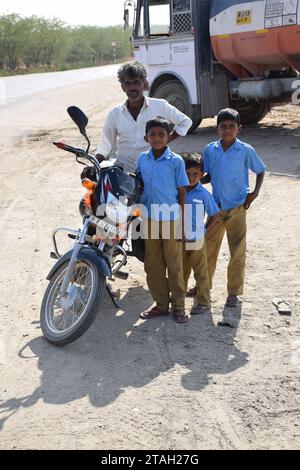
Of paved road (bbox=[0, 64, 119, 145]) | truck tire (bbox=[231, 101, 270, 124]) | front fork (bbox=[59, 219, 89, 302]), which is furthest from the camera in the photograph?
paved road (bbox=[0, 64, 119, 145])

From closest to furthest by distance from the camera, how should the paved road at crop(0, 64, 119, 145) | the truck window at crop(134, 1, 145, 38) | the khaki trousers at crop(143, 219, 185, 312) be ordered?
the khaki trousers at crop(143, 219, 185, 312), the truck window at crop(134, 1, 145, 38), the paved road at crop(0, 64, 119, 145)

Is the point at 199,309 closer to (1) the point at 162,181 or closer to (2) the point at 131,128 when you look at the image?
(1) the point at 162,181

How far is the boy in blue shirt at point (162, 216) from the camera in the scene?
3.88 m

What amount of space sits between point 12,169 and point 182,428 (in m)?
7.11

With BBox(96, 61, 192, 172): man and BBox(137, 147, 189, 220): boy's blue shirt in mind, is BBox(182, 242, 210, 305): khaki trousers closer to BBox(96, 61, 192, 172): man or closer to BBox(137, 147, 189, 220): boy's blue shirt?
BBox(137, 147, 189, 220): boy's blue shirt

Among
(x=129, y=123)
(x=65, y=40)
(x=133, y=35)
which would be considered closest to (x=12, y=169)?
(x=133, y=35)

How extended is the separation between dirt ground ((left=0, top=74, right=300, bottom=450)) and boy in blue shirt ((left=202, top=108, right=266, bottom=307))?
326 mm

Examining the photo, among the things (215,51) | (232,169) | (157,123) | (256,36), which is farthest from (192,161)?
(215,51)

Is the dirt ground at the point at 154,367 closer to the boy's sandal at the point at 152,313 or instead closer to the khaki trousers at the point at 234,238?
the boy's sandal at the point at 152,313

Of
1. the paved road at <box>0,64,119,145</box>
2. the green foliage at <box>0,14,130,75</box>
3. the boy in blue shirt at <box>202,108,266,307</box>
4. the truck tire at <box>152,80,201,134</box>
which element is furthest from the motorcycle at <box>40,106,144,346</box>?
the green foliage at <box>0,14,130,75</box>

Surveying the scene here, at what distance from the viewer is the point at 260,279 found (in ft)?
15.7

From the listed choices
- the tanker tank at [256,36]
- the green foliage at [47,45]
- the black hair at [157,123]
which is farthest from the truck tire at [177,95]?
the green foliage at [47,45]

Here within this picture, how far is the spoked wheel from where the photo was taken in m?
3.64
